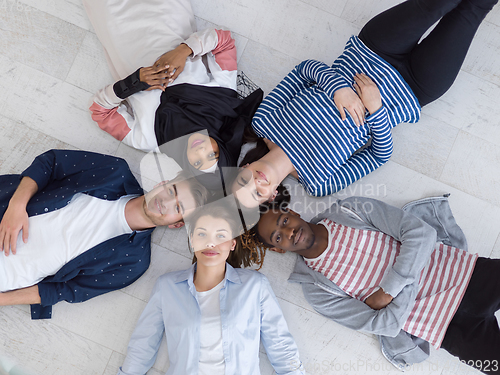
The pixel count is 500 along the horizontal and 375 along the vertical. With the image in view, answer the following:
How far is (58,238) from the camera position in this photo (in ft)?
5.25

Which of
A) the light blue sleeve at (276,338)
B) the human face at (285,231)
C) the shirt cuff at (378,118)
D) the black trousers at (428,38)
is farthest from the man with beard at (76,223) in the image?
the black trousers at (428,38)

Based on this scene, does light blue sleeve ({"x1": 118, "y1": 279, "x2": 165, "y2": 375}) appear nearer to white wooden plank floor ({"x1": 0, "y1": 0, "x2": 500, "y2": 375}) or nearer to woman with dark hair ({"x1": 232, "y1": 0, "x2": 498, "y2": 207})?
white wooden plank floor ({"x1": 0, "y1": 0, "x2": 500, "y2": 375})

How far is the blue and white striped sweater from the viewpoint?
1.59m

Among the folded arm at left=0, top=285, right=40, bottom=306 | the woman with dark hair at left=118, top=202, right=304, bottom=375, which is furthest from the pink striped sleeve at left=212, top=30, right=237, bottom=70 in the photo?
the folded arm at left=0, top=285, right=40, bottom=306

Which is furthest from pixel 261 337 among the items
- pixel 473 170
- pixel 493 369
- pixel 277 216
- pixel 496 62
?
pixel 496 62

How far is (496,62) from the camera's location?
5.97 feet

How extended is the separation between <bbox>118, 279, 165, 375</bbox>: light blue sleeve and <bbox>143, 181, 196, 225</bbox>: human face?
355 millimetres

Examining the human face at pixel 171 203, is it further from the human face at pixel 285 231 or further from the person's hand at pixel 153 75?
the person's hand at pixel 153 75

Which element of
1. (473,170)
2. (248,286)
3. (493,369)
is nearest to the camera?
(493,369)

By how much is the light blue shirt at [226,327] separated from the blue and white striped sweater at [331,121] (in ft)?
1.96

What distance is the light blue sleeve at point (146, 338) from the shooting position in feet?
5.34

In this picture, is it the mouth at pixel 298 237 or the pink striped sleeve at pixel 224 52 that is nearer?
the mouth at pixel 298 237

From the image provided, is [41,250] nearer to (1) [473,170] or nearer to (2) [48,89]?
(2) [48,89]

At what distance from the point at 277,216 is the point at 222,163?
353 millimetres
